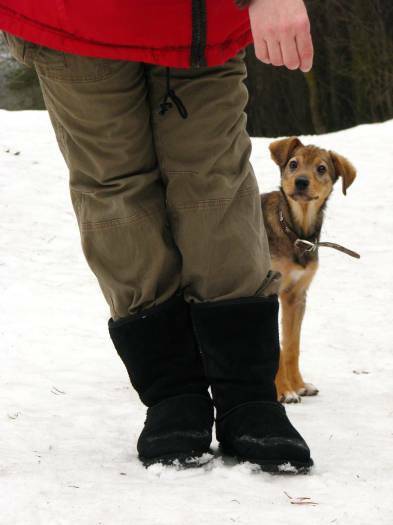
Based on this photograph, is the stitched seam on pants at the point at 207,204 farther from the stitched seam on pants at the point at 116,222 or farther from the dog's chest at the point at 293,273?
the dog's chest at the point at 293,273

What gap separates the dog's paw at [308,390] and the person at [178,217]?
1.61 metres

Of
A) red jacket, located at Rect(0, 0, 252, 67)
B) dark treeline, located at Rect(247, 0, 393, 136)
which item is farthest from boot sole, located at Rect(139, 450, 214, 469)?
dark treeline, located at Rect(247, 0, 393, 136)

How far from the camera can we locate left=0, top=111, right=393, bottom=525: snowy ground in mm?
1781

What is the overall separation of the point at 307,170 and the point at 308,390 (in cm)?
123

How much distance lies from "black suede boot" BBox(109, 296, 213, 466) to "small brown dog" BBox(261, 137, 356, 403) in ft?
5.25

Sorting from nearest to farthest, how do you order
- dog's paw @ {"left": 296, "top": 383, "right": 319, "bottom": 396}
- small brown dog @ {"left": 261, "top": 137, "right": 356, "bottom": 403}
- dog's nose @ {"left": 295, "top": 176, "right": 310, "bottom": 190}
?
dog's paw @ {"left": 296, "top": 383, "right": 319, "bottom": 396}, small brown dog @ {"left": 261, "top": 137, "right": 356, "bottom": 403}, dog's nose @ {"left": 295, "top": 176, "right": 310, "bottom": 190}

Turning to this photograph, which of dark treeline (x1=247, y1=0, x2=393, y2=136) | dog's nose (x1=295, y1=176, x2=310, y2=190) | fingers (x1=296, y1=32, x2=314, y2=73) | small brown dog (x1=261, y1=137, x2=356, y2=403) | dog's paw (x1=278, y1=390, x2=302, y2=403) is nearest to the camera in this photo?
fingers (x1=296, y1=32, x2=314, y2=73)

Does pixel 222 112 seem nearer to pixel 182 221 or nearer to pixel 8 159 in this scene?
pixel 182 221

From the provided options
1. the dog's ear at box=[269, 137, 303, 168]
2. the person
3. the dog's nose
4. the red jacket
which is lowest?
the dog's nose

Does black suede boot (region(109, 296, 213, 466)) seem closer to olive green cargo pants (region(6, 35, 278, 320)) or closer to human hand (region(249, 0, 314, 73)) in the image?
olive green cargo pants (region(6, 35, 278, 320))

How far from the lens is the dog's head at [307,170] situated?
4352 millimetres

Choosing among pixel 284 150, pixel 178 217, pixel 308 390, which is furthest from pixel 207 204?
pixel 284 150

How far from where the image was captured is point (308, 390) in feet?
12.6

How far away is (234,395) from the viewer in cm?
221
